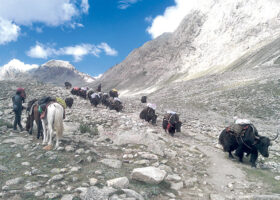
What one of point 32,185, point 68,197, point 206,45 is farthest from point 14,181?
point 206,45

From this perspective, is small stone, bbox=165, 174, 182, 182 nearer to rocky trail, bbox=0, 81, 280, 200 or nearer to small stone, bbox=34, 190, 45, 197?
rocky trail, bbox=0, 81, 280, 200

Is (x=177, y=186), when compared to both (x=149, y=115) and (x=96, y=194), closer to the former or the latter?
(x=96, y=194)

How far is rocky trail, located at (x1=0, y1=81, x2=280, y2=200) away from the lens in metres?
4.16

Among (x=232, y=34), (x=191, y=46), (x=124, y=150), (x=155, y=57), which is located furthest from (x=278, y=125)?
(x=155, y=57)

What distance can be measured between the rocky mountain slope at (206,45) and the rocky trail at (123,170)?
46.4 metres

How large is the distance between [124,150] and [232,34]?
238ft

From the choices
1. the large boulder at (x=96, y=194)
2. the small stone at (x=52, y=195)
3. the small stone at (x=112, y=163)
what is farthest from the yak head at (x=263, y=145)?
the small stone at (x=52, y=195)

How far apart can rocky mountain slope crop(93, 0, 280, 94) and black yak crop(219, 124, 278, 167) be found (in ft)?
149

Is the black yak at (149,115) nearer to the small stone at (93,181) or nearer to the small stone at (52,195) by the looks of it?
the small stone at (93,181)

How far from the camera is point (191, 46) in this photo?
269ft

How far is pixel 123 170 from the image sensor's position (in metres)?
5.41

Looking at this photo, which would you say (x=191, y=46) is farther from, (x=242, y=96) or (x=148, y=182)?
(x=148, y=182)

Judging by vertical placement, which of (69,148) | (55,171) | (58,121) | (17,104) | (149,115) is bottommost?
(55,171)

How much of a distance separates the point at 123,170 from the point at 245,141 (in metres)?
4.01
